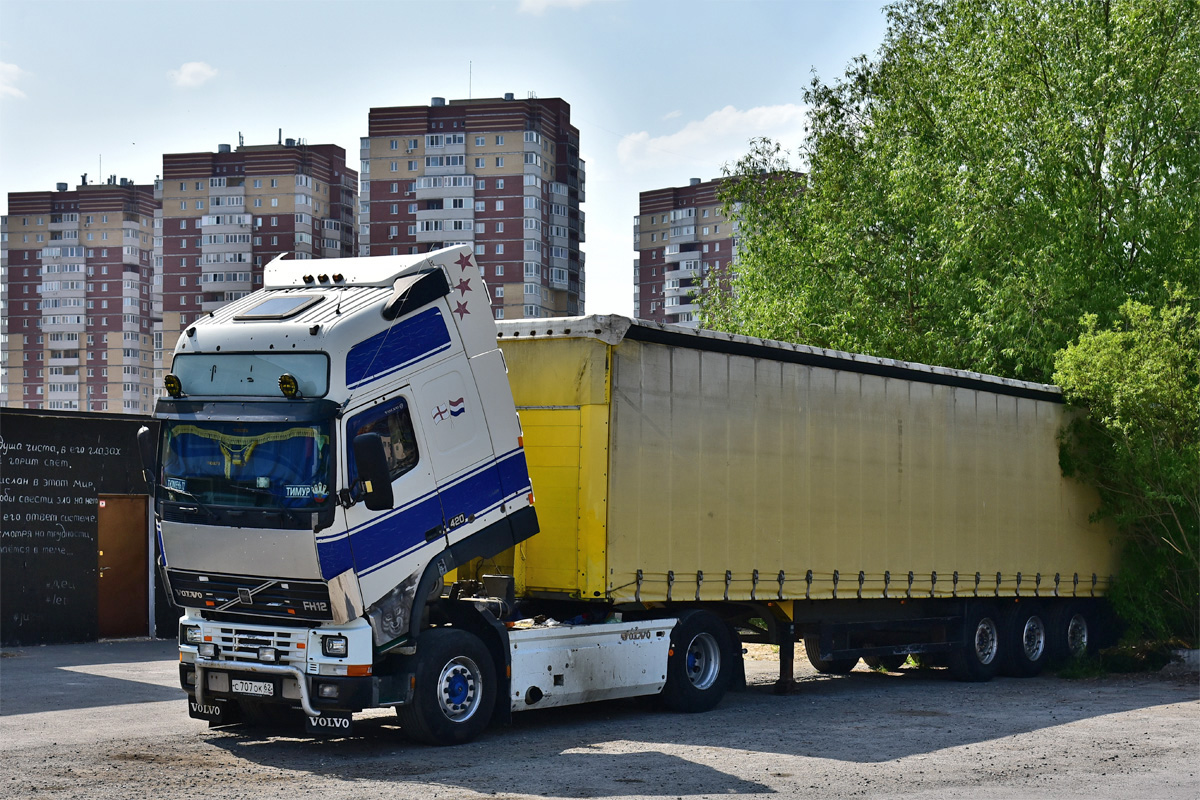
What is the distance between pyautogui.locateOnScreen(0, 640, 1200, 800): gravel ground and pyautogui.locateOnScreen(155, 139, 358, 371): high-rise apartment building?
333 ft

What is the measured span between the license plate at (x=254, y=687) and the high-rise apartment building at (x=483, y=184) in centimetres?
8924

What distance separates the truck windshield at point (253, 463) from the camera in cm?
1052

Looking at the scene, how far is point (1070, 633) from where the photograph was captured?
789 inches

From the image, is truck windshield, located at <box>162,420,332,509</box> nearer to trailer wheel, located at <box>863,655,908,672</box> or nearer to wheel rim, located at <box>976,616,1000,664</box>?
wheel rim, located at <box>976,616,1000,664</box>

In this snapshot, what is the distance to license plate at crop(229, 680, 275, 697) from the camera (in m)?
11.0

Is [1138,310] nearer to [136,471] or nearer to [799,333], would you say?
[799,333]

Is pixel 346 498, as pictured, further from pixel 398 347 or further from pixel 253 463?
pixel 398 347

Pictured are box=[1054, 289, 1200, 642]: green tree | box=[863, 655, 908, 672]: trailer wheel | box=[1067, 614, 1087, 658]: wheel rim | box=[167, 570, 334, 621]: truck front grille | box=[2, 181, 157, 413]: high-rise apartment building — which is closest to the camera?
box=[167, 570, 334, 621]: truck front grille

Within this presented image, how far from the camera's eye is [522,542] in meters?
12.5

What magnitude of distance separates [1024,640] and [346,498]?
11.9 metres

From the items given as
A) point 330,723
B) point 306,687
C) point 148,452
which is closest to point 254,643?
point 306,687

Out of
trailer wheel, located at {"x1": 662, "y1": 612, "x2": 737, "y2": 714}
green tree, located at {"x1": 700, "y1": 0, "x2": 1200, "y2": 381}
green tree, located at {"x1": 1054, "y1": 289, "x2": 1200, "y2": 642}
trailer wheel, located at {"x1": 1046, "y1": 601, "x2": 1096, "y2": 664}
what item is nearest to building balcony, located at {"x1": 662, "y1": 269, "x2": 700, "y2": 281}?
green tree, located at {"x1": 700, "y1": 0, "x2": 1200, "y2": 381}

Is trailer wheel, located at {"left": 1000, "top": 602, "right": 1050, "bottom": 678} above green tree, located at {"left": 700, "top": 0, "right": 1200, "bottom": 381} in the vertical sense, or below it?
below

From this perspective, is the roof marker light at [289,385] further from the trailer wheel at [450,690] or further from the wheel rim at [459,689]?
the wheel rim at [459,689]
